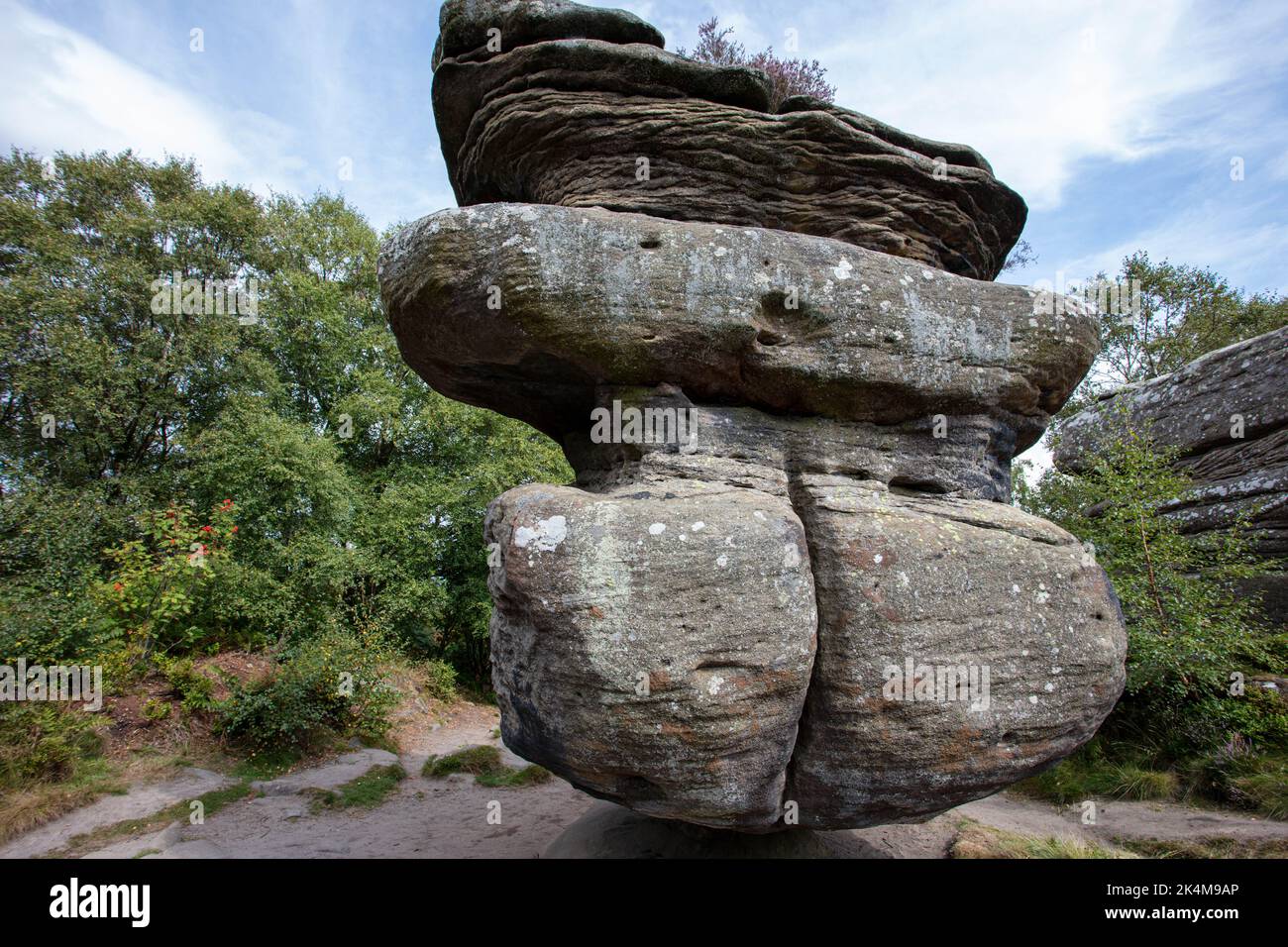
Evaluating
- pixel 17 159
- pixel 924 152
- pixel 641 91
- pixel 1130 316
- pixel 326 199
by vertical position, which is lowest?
pixel 924 152

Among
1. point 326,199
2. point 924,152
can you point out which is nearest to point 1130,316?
point 924,152

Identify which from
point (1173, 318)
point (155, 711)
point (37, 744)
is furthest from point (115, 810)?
point (1173, 318)

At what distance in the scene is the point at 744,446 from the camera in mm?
4586

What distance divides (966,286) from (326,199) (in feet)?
68.6

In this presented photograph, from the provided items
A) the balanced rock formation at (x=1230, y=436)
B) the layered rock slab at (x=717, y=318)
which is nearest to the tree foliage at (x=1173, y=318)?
the balanced rock formation at (x=1230, y=436)

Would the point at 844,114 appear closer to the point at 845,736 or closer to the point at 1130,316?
the point at 845,736

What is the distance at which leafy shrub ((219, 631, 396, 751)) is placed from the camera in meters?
9.35

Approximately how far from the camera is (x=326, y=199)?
66.0 ft

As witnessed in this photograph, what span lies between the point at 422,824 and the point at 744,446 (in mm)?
6284

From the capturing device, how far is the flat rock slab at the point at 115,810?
6.33 m

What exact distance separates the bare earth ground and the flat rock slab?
1cm

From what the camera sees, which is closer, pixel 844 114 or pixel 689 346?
pixel 689 346

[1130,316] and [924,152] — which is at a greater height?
[1130,316]

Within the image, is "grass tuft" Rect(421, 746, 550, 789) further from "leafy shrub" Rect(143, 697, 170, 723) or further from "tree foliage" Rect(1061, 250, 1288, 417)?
"tree foliage" Rect(1061, 250, 1288, 417)
